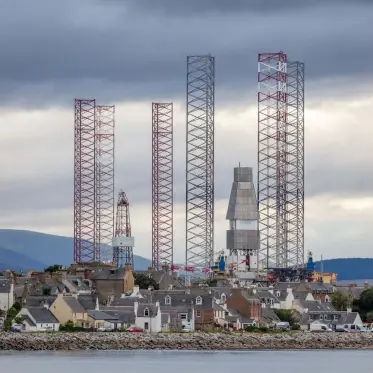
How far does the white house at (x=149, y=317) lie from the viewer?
359 feet

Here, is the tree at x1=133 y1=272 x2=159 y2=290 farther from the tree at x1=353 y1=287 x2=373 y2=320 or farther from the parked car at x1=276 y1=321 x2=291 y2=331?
the tree at x1=353 y1=287 x2=373 y2=320

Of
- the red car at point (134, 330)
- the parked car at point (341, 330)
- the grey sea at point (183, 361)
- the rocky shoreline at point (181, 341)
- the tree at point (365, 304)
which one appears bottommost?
the grey sea at point (183, 361)

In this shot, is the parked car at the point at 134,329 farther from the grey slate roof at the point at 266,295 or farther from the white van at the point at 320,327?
the grey slate roof at the point at 266,295

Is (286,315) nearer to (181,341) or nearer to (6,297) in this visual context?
(181,341)

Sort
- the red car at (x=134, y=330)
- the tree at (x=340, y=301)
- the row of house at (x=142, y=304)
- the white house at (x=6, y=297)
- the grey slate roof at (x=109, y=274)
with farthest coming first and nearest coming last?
1. the tree at (x=340, y=301)
2. the grey slate roof at (x=109, y=274)
3. the white house at (x=6, y=297)
4. the row of house at (x=142, y=304)
5. the red car at (x=134, y=330)

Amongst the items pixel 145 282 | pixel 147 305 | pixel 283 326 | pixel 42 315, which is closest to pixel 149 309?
pixel 147 305

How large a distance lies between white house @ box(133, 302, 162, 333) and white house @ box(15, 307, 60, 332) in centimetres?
512

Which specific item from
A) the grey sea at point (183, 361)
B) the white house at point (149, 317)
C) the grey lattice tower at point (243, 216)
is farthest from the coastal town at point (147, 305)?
the grey lattice tower at point (243, 216)

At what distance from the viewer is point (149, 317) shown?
110 m

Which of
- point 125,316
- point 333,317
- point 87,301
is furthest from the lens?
point 333,317

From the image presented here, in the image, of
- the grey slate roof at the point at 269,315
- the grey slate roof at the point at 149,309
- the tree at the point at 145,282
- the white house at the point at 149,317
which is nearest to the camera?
the grey slate roof at the point at 149,309

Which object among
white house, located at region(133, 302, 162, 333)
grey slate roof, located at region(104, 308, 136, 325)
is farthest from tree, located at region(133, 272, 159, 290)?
white house, located at region(133, 302, 162, 333)

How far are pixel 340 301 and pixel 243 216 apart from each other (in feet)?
85.3

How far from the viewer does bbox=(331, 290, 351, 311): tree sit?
134375 millimetres
